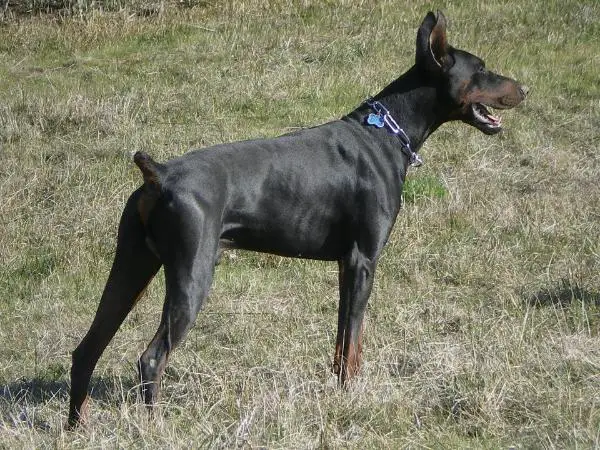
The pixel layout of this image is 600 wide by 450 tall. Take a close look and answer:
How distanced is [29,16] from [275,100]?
6.60 metres

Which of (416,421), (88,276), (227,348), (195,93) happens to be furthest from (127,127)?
(416,421)

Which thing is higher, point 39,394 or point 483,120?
point 483,120

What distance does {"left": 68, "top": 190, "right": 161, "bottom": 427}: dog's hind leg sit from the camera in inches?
215

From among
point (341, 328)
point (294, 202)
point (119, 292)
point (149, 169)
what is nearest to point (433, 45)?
point (294, 202)

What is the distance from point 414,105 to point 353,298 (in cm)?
127

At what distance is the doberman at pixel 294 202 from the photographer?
5316mm

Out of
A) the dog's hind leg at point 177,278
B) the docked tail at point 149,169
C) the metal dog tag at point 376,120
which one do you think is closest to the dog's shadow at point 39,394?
the dog's hind leg at point 177,278

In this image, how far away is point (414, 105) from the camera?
6.49 metres

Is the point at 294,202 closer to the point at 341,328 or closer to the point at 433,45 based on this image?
the point at 341,328

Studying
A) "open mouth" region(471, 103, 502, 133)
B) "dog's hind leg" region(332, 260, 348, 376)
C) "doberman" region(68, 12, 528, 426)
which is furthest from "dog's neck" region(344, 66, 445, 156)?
"dog's hind leg" region(332, 260, 348, 376)

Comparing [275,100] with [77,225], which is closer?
[77,225]

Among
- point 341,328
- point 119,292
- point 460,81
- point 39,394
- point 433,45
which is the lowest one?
point 39,394

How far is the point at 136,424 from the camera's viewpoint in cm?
488

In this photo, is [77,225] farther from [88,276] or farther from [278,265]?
[278,265]
